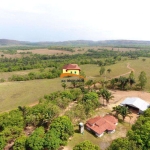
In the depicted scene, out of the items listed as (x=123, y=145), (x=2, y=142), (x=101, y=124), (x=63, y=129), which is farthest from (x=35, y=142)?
(x=101, y=124)

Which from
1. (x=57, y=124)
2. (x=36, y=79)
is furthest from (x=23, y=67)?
(x=57, y=124)

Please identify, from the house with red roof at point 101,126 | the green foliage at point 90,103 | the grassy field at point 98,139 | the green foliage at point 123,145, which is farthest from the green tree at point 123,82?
the green foliage at point 123,145

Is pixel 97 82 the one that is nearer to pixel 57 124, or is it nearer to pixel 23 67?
pixel 57 124

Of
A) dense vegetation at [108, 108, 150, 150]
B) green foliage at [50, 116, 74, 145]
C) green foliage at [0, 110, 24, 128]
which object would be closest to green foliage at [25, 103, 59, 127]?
green foliage at [0, 110, 24, 128]

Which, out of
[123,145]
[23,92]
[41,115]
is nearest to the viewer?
[123,145]

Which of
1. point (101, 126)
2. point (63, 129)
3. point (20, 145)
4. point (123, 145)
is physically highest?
point (123, 145)

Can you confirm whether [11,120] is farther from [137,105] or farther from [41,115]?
[137,105]

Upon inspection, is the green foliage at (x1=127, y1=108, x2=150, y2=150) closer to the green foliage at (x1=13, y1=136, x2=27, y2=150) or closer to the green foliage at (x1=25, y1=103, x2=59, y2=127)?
the green foliage at (x1=25, y1=103, x2=59, y2=127)
